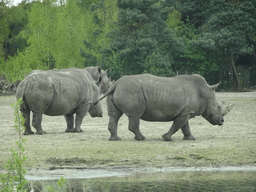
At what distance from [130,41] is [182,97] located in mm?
26988

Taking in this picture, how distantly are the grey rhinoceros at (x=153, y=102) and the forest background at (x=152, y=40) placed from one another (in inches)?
1004

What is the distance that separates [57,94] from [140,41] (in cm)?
2497

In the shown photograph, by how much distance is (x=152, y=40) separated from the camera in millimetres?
36250

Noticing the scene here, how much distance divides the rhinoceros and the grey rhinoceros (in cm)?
169

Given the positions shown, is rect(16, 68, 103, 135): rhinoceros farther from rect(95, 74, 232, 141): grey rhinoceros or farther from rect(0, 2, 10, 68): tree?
rect(0, 2, 10, 68): tree

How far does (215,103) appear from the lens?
10.2 meters

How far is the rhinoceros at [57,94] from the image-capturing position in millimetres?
10633

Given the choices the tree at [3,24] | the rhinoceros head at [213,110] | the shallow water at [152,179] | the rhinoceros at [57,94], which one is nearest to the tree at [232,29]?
the tree at [3,24]

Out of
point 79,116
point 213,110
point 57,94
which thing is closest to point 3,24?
point 79,116

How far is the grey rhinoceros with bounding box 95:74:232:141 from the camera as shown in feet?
31.4

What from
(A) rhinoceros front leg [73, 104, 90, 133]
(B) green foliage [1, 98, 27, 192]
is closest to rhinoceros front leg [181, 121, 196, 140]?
(A) rhinoceros front leg [73, 104, 90, 133]

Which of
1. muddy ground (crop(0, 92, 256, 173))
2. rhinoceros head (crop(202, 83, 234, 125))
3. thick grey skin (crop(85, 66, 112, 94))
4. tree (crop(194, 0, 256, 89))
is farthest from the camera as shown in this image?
tree (crop(194, 0, 256, 89))

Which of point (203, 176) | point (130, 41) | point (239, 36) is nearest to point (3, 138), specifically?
point (203, 176)

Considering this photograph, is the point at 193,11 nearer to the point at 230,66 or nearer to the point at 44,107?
the point at 230,66
